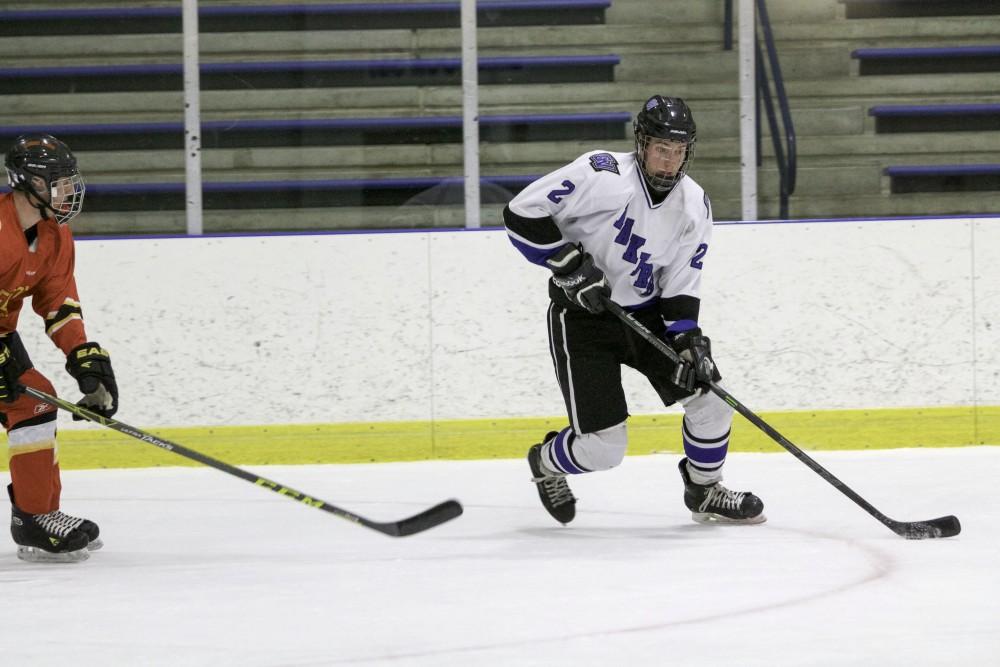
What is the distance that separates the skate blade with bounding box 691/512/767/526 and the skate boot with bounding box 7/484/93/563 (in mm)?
1442

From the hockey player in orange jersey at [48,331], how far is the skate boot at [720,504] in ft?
4.57

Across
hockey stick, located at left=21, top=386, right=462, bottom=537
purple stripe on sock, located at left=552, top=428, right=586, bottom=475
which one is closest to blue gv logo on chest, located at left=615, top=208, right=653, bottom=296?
purple stripe on sock, located at left=552, top=428, right=586, bottom=475

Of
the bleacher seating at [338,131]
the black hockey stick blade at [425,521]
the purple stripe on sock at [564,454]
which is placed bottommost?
the black hockey stick blade at [425,521]

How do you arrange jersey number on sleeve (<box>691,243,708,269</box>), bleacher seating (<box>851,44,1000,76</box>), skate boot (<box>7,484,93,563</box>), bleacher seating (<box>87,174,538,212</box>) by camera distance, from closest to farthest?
skate boot (<box>7,484,93,563</box>) < jersey number on sleeve (<box>691,243,708,269</box>) < bleacher seating (<box>87,174,538,212</box>) < bleacher seating (<box>851,44,1000,76</box>)

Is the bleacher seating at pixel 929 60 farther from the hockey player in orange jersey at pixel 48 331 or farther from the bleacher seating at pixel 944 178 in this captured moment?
the hockey player in orange jersey at pixel 48 331

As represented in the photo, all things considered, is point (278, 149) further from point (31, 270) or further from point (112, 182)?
point (31, 270)

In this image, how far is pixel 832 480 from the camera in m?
3.08

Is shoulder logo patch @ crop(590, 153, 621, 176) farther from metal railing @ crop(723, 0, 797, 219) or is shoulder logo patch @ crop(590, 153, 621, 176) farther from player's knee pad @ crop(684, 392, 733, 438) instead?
metal railing @ crop(723, 0, 797, 219)

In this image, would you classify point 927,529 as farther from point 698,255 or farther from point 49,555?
point 49,555

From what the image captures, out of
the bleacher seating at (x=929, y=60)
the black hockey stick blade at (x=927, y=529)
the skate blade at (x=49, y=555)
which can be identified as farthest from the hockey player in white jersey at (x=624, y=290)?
the bleacher seating at (x=929, y=60)

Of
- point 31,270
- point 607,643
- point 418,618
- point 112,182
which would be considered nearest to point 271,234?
point 112,182

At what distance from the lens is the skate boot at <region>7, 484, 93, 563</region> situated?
300 centimetres

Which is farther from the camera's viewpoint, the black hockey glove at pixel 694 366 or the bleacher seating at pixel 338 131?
the bleacher seating at pixel 338 131

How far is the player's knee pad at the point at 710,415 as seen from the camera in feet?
10.7
